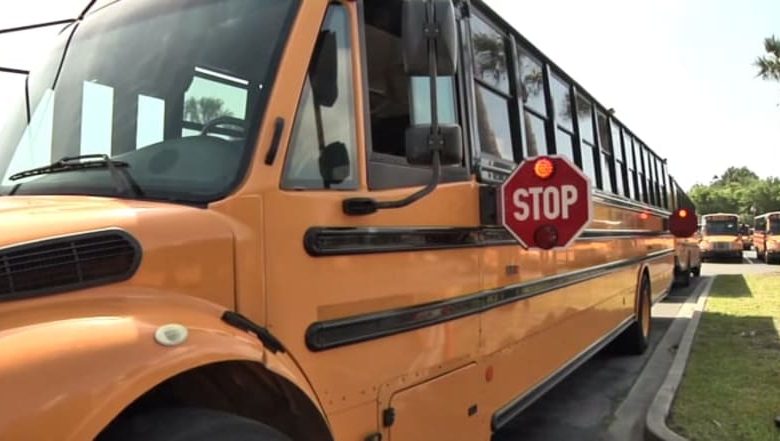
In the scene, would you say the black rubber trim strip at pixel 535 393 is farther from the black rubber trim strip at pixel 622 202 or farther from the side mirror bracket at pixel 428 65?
the side mirror bracket at pixel 428 65

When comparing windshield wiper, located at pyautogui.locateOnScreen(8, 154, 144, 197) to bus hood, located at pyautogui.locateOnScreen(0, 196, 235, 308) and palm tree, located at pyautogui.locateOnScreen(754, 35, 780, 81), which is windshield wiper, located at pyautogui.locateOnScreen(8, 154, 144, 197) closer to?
bus hood, located at pyautogui.locateOnScreen(0, 196, 235, 308)

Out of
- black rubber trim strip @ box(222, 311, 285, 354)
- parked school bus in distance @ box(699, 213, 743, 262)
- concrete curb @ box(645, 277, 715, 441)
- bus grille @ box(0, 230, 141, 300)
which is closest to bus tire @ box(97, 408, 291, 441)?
black rubber trim strip @ box(222, 311, 285, 354)

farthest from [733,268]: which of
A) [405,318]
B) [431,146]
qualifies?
[431,146]

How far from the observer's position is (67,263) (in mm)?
1988

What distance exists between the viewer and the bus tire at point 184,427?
1922 mm

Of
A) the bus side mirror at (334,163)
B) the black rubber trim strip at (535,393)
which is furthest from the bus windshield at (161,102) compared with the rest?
the black rubber trim strip at (535,393)

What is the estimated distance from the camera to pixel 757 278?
69.2 ft

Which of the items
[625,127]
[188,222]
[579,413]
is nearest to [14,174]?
[188,222]

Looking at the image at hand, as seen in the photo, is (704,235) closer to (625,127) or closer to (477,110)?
(625,127)

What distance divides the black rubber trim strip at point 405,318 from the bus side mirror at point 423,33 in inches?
39.0

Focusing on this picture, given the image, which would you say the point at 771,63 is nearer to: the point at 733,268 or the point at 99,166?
the point at 733,268

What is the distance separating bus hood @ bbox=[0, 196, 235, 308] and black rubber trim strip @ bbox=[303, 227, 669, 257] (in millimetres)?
404

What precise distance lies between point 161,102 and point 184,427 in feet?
4.08

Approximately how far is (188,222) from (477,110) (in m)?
2.27
